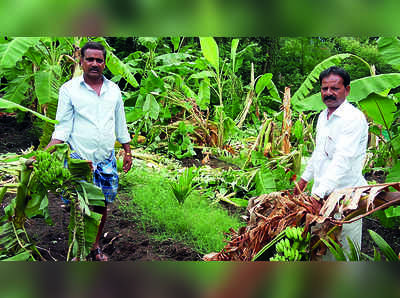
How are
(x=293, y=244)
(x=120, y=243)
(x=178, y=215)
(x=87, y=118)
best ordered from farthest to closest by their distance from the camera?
(x=178, y=215)
(x=120, y=243)
(x=87, y=118)
(x=293, y=244)

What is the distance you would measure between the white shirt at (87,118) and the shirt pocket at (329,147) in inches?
42.0

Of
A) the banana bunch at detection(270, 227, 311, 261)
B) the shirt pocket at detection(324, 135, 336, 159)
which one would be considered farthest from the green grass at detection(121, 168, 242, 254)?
the banana bunch at detection(270, 227, 311, 261)

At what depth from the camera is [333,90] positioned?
1.76 meters

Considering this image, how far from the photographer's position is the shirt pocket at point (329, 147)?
1877 millimetres

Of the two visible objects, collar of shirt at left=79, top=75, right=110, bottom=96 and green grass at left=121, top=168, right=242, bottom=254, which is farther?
green grass at left=121, top=168, right=242, bottom=254

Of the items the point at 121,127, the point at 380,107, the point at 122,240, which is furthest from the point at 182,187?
the point at 380,107

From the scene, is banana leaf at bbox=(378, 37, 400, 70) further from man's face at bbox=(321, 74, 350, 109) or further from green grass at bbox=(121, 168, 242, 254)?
green grass at bbox=(121, 168, 242, 254)

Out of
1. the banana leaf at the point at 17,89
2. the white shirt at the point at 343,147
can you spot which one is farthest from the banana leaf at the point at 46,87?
the white shirt at the point at 343,147

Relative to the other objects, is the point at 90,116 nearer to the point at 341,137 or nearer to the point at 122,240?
the point at 122,240

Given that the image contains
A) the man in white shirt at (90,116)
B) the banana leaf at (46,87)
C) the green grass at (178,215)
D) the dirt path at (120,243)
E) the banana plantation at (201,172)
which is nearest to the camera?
the banana plantation at (201,172)

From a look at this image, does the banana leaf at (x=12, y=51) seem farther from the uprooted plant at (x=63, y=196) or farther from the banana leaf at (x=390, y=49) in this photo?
the banana leaf at (x=390, y=49)

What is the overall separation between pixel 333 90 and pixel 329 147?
27cm

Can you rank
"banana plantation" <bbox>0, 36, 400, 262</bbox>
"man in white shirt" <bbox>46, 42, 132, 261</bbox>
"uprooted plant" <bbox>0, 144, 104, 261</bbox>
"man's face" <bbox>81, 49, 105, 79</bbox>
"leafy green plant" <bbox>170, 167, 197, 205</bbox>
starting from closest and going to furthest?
1. "banana plantation" <bbox>0, 36, 400, 262</bbox>
2. "uprooted plant" <bbox>0, 144, 104, 261</bbox>
3. "man's face" <bbox>81, 49, 105, 79</bbox>
4. "man in white shirt" <bbox>46, 42, 132, 261</bbox>
5. "leafy green plant" <bbox>170, 167, 197, 205</bbox>

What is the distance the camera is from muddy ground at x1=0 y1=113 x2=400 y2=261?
2.54 metres
